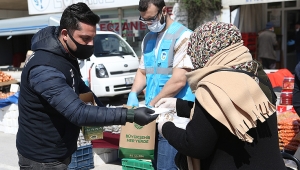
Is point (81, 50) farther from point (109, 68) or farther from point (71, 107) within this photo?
point (109, 68)

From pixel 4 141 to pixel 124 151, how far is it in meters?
4.81

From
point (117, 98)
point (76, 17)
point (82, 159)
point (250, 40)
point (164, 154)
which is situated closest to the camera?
point (76, 17)

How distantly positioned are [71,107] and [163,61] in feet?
4.68

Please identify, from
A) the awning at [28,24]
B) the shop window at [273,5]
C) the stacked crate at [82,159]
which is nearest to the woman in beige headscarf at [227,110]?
the stacked crate at [82,159]

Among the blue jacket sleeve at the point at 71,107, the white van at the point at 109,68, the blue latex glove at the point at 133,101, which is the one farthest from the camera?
the white van at the point at 109,68

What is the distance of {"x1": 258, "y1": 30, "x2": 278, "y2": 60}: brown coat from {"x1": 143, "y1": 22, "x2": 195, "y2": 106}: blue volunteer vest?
9.99 m

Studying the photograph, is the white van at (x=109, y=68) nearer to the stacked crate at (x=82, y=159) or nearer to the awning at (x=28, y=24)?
the awning at (x=28, y=24)

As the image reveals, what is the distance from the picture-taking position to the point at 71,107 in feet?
7.50

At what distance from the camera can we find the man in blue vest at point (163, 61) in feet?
11.3

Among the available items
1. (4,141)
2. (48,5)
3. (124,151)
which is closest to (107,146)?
(124,151)

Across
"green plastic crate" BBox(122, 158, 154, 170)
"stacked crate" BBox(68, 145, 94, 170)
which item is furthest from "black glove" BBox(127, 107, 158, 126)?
"stacked crate" BBox(68, 145, 94, 170)

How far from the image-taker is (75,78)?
8.67 ft


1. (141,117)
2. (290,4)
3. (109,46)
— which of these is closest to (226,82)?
(141,117)

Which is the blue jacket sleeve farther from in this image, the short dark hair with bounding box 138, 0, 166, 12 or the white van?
the white van
